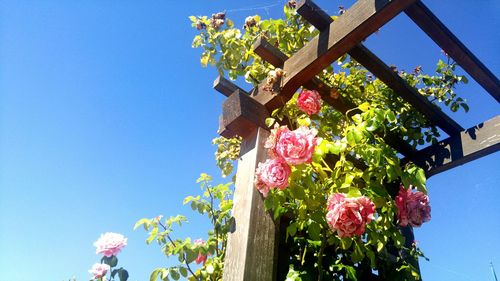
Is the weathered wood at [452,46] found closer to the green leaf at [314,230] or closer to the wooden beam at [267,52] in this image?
the wooden beam at [267,52]

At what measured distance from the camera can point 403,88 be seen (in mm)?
2033

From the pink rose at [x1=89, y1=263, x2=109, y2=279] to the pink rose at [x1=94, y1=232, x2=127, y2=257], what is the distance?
7cm

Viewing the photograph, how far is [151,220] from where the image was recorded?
A: 201 cm

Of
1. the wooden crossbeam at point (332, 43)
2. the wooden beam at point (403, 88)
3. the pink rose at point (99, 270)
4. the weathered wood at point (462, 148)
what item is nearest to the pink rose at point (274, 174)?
the wooden crossbeam at point (332, 43)

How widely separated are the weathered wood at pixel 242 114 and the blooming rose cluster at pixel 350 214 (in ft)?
1.86

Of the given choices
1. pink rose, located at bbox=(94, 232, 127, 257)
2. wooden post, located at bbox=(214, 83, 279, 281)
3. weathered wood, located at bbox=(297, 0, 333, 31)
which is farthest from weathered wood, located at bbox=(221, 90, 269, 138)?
pink rose, located at bbox=(94, 232, 127, 257)

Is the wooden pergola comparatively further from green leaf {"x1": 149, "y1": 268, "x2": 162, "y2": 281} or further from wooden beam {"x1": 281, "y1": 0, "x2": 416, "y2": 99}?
green leaf {"x1": 149, "y1": 268, "x2": 162, "y2": 281}

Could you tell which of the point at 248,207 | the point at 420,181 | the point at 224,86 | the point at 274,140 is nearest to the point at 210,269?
the point at 248,207

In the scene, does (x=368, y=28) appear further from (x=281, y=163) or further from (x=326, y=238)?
(x=326, y=238)

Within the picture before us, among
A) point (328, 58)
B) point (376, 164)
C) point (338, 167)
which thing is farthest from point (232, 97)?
point (376, 164)

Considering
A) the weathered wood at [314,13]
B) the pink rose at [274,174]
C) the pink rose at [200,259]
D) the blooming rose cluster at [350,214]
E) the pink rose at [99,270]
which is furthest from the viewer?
the pink rose at [99,270]

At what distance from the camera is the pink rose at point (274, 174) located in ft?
4.69

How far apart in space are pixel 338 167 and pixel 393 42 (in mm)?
960

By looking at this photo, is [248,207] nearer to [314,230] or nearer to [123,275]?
[314,230]
